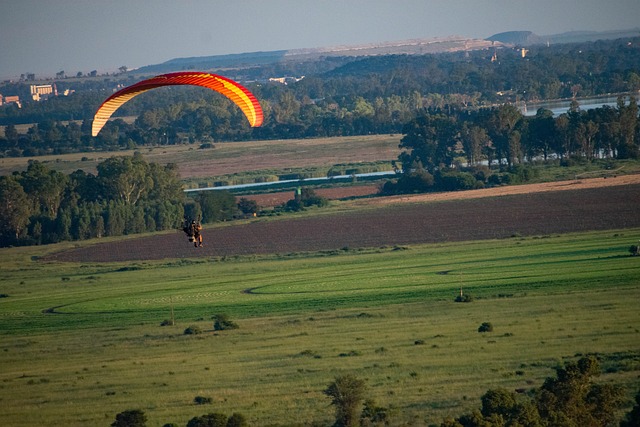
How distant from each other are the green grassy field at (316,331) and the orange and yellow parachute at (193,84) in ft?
33.2

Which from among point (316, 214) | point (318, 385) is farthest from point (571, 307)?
point (316, 214)

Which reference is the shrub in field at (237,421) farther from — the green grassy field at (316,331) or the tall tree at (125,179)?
the tall tree at (125,179)

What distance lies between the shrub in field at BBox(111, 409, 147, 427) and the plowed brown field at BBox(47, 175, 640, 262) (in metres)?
44.9

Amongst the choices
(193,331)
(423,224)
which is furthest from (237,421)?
(423,224)

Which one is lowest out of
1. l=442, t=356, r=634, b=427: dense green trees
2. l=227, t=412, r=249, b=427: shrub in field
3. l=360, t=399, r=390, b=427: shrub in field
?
l=360, t=399, r=390, b=427: shrub in field

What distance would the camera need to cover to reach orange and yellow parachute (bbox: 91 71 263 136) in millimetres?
37094

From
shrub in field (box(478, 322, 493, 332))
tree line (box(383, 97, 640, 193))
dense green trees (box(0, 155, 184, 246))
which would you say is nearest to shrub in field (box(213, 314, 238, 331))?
shrub in field (box(478, 322, 493, 332))

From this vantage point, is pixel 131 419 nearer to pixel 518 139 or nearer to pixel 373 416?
pixel 373 416

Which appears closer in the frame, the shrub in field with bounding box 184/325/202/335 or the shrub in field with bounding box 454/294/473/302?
the shrub in field with bounding box 184/325/202/335

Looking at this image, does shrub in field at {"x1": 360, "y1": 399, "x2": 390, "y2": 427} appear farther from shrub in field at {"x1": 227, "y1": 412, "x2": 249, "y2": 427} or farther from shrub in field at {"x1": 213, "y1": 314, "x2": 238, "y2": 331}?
shrub in field at {"x1": 213, "y1": 314, "x2": 238, "y2": 331}

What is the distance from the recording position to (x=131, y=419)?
119 feet

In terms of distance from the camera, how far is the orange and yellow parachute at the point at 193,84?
37.1m

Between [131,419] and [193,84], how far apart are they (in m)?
11.0

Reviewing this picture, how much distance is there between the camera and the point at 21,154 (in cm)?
16925
